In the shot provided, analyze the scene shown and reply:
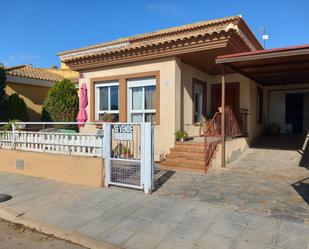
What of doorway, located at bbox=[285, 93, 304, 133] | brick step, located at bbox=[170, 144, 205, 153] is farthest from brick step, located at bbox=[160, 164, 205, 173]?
doorway, located at bbox=[285, 93, 304, 133]

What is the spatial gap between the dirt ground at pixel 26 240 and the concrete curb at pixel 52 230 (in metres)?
0.07

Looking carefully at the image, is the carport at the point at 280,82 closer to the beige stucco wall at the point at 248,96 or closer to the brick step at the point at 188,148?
the beige stucco wall at the point at 248,96

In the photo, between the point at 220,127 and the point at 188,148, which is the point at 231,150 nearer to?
the point at 220,127

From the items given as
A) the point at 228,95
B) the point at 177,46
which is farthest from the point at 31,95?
the point at 228,95

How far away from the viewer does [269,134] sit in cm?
1519

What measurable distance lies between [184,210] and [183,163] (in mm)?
3525

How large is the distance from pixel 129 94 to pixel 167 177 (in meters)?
4.24

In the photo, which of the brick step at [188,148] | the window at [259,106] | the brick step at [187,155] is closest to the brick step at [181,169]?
the brick step at [187,155]

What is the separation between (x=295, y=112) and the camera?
1652 centimetres

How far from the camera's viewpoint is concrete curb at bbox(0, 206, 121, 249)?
4.14 m

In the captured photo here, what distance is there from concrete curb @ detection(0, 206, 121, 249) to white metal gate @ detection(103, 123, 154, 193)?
221 centimetres

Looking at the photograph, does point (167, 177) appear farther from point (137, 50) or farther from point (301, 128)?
point (301, 128)

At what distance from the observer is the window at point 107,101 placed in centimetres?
1134

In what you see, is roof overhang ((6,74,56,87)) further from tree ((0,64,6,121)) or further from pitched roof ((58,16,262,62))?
pitched roof ((58,16,262,62))
